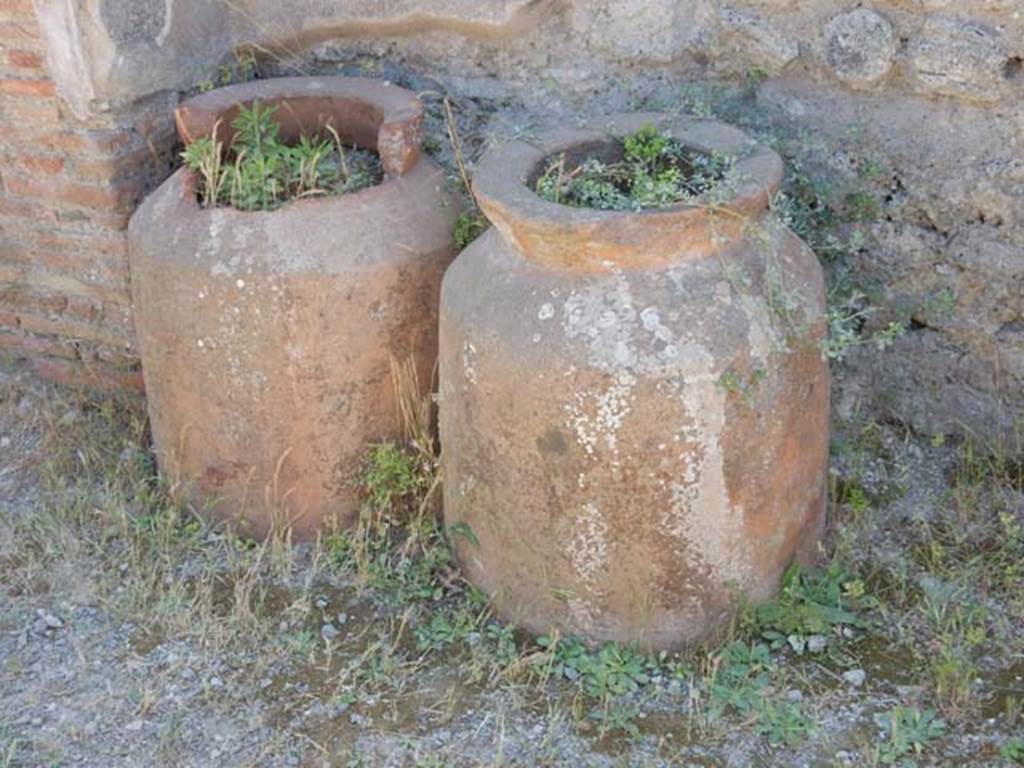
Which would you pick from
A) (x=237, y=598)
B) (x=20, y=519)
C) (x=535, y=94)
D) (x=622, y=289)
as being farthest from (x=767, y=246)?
(x=20, y=519)

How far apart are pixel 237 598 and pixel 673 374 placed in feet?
3.81

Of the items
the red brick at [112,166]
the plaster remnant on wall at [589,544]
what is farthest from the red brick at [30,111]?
the plaster remnant on wall at [589,544]

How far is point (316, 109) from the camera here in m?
3.59

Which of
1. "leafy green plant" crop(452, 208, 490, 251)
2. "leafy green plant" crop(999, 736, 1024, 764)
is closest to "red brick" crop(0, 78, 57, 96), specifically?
"leafy green plant" crop(452, 208, 490, 251)

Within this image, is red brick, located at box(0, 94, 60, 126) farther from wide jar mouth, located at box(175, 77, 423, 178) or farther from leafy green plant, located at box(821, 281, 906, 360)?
leafy green plant, located at box(821, 281, 906, 360)

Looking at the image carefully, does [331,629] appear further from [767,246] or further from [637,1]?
[637,1]

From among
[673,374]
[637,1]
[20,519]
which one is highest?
[637,1]

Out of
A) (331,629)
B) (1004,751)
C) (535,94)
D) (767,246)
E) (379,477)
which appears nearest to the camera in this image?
(1004,751)

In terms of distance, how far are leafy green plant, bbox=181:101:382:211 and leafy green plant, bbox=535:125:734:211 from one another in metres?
0.60

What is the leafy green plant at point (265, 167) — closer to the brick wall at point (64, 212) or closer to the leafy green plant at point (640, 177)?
the brick wall at point (64, 212)

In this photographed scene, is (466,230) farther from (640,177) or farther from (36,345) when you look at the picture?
(36,345)

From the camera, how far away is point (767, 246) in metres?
2.85

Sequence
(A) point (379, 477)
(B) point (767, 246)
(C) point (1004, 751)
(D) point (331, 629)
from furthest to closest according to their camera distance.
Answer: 1. (A) point (379, 477)
2. (D) point (331, 629)
3. (B) point (767, 246)
4. (C) point (1004, 751)

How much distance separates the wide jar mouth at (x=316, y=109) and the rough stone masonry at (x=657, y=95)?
252 mm
